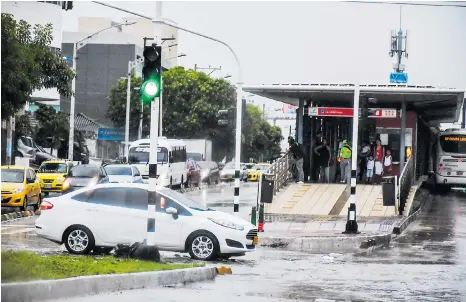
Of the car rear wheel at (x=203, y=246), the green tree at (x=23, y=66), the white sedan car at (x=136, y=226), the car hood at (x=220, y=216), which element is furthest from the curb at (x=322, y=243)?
the green tree at (x=23, y=66)

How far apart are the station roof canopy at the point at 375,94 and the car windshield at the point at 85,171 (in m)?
7.44

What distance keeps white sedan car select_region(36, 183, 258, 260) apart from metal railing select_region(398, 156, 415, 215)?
46.4 ft

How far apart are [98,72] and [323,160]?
61.9 meters

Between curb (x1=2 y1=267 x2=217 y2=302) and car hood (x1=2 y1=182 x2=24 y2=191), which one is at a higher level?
car hood (x1=2 y1=182 x2=24 y2=191)

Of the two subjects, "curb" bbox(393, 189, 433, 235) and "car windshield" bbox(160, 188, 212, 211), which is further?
"curb" bbox(393, 189, 433, 235)

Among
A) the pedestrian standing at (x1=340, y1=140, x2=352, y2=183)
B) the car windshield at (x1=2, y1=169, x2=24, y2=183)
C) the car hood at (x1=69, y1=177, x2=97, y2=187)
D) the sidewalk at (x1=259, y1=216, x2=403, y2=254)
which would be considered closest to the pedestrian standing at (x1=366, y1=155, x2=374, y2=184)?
the pedestrian standing at (x1=340, y1=140, x2=352, y2=183)

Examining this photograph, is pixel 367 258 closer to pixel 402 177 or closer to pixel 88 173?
pixel 402 177

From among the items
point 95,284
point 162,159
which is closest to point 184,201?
point 95,284

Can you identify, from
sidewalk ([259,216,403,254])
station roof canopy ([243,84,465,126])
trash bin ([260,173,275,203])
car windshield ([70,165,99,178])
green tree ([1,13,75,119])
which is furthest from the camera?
car windshield ([70,165,99,178])

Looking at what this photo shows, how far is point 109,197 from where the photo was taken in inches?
843

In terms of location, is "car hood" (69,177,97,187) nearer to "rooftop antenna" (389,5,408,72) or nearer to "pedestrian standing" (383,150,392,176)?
"pedestrian standing" (383,150,392,176)

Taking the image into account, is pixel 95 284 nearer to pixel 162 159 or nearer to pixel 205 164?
pixel 162 159

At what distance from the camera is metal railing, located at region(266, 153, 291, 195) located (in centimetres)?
3662

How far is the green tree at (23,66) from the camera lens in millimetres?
31891
